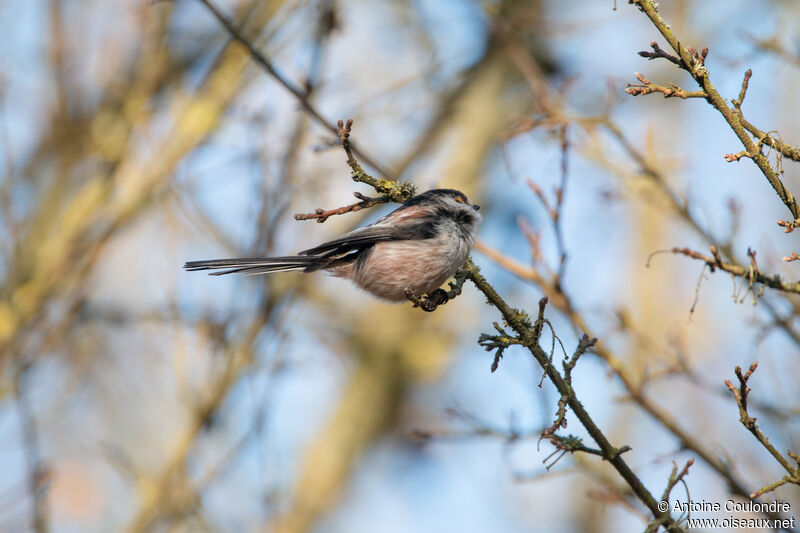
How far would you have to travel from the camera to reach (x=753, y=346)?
314cm

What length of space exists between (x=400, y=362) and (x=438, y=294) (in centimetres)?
479

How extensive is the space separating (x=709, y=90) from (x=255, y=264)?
2.01m

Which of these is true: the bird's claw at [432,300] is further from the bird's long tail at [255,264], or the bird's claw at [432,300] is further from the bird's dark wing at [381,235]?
the bird's long tail at [255,264]

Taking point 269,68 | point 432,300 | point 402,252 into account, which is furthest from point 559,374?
point 269,68

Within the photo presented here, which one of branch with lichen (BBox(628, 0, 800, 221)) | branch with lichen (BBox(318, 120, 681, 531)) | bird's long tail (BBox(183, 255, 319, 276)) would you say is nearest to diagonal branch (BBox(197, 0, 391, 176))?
bird's long tail (BBox(183, 255, 319, 276))

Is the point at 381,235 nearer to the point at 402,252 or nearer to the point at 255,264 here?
the point at 402,252

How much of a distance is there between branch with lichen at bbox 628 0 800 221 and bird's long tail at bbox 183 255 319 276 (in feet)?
6.02

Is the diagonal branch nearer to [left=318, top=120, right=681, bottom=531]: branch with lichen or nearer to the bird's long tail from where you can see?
the bird's long tail

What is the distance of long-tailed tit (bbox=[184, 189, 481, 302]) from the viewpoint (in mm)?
3350

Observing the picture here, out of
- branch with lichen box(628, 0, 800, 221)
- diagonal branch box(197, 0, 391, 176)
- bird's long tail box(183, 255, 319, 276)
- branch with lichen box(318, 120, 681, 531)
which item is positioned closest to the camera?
branch with lichen box(628, 0, 800, 221)

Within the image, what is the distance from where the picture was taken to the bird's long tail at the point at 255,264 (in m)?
3.01

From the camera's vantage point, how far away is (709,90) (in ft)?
7.38

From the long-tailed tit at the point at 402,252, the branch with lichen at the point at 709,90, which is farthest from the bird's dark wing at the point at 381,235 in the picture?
the branch with lichen at the point at 709,90

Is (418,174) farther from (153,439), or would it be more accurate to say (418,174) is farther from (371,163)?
(153,439)
